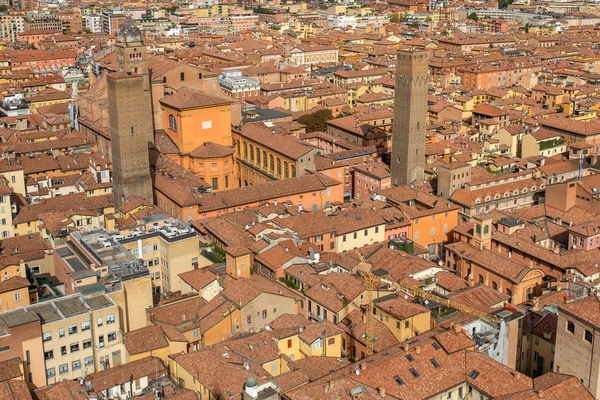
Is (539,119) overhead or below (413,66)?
below

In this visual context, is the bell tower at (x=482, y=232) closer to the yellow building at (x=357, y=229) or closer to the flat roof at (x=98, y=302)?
the yellow building at (x=357, y=229)

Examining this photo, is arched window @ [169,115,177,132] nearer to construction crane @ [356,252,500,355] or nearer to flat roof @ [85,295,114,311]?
construction crane @ [356,252,500,355]

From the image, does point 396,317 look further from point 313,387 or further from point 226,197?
point 226,197

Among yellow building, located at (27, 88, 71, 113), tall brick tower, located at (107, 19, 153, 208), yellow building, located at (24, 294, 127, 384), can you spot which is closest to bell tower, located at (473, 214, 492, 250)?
tall brick tower, located at (107, 19, 153, 208)

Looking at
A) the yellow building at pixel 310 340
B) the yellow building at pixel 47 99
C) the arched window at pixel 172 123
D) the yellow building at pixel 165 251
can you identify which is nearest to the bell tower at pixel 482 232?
the yellow building at pixel 310 340

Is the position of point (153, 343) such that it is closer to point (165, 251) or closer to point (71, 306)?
point (71, 306)

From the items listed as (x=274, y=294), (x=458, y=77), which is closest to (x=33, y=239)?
(x=274, y=294)

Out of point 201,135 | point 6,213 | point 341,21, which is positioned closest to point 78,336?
point 6,213
